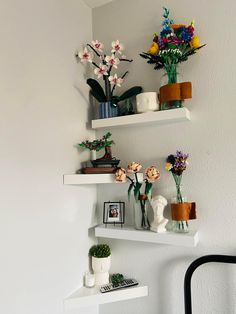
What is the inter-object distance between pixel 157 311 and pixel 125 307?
0.56 ft

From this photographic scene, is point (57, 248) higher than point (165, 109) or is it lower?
lower

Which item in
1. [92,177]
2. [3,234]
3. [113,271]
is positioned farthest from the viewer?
[113,271]

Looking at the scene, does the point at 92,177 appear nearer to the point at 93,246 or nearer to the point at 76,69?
the point at 93,246

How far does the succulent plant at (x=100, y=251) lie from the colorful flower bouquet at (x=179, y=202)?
0.38 metres

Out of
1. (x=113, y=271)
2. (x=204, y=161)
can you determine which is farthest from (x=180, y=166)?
(x=113, y=271)

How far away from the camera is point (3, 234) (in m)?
0.86

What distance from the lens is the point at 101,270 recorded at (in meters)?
1.26

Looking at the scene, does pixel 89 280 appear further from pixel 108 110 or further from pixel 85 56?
pixel 85 56

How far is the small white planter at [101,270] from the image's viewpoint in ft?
4.12

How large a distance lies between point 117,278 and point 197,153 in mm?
739

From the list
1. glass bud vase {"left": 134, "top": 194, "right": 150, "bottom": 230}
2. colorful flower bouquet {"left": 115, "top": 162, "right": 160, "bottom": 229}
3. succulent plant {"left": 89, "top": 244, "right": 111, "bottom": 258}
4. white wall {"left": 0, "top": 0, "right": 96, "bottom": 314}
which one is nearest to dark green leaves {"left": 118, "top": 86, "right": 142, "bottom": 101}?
white wall {"left": 0, "top": 0, "right": 96, "bottom": 314}

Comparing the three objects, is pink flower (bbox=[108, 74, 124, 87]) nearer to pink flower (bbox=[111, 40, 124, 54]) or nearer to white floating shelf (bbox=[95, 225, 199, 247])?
pink flower (bbox=[111, 40, 124, 54])

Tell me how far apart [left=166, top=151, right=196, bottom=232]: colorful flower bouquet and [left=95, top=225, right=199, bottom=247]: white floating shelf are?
52 mm

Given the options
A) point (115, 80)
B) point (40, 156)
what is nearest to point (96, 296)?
point (40, 156)
